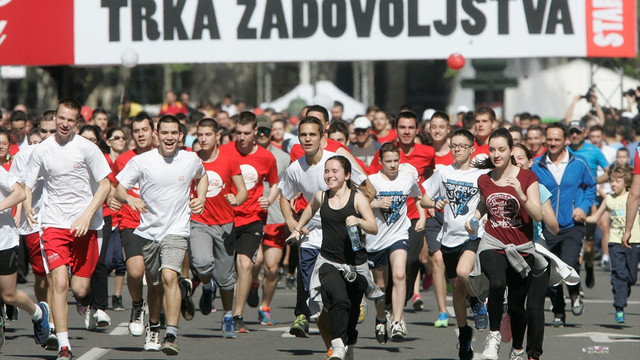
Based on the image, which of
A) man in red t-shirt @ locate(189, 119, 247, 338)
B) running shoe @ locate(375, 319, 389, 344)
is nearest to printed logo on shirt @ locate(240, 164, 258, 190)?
man in red t-shirt @ locate(189, 119, 247, 338)

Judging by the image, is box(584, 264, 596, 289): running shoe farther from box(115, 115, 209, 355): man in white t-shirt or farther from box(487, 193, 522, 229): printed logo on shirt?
box(115, 115, 209, 355): man in white t-shirt

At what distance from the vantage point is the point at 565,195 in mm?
12844

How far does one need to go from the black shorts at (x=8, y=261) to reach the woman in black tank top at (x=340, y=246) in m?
2.44

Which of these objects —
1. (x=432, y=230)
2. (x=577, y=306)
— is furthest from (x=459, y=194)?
(x=577, y=306)

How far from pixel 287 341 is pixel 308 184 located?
170 centimetres

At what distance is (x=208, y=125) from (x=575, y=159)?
147 inches

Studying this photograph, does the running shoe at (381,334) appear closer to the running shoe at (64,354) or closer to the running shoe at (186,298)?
the running shoe at (186,298)

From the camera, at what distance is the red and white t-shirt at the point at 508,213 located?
369 inches

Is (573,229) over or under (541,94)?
under

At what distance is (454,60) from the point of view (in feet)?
66.6

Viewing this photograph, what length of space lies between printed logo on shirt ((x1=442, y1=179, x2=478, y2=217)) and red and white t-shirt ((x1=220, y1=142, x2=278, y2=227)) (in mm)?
2149

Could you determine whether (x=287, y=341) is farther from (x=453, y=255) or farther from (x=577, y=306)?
(x=577, y=306)

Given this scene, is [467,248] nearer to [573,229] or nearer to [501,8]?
[573,229]

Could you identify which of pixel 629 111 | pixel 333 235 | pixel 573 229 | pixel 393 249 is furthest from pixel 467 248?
pixel 629 111
